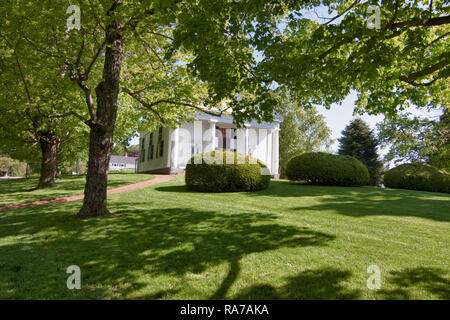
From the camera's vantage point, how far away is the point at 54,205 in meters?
9.32

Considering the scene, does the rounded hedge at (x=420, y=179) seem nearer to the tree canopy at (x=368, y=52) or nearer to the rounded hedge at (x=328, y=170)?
the rounded hedge at (x=328, y=170)

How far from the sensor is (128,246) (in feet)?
16.0

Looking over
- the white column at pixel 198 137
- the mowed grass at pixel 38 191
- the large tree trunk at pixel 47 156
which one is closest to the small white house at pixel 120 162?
the white column at pixel 198 137

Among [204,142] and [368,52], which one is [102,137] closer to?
[368,52]

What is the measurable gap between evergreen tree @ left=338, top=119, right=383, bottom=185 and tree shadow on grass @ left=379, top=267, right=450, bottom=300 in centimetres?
3141

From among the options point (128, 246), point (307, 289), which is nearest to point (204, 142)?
point (128, 246)

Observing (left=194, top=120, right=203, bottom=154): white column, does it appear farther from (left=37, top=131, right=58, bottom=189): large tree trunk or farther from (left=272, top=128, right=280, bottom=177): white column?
(left=37, top=131, right=58, bottom=189): large tree trunk

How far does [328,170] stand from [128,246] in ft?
41.2

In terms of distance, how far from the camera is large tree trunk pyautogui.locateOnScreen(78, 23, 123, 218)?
7.07 meters

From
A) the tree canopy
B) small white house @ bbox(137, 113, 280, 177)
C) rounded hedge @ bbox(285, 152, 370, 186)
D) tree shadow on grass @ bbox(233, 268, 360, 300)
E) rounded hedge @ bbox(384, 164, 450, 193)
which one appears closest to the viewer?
tree shadow on grass @ bbox(233, 268, 360, 300)

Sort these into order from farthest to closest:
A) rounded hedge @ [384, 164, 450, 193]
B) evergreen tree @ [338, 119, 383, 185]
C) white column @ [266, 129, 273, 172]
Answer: evergreen tree @ [338, 119, 383, 185], white column @ [266, 129, 273, 172], rounded hedge @ [384, 164, 450, 193]

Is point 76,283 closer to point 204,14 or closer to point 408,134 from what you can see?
point 204,14

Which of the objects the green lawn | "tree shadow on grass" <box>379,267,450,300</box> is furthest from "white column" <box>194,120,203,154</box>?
"tree shadow on grass" <box>379,267,450,300</box>

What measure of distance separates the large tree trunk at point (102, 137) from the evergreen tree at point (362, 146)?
3161cm
